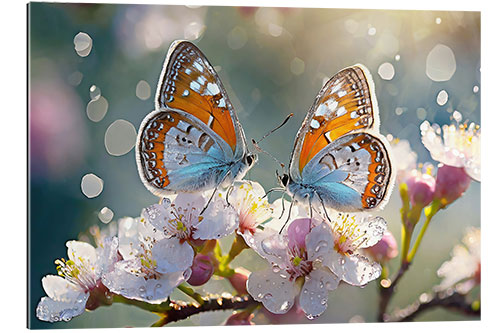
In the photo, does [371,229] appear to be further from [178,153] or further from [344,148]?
[178,153]

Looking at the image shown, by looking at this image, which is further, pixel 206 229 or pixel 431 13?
pixel 431 13

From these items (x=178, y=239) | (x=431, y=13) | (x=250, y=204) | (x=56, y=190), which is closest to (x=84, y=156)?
(x=56, y=190)

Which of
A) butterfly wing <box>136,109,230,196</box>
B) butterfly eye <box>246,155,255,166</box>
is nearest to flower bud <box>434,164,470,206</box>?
butterfly eye <box>246,155,255,166</box>

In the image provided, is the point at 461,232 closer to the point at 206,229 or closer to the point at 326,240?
the point at 326,240

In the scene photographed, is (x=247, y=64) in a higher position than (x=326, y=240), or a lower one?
higher

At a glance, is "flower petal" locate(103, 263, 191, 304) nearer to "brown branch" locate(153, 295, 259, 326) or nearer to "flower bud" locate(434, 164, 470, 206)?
"brown branch" locate(153, 295, 259, 326)

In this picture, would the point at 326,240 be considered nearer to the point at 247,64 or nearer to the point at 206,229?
the point at 206,229

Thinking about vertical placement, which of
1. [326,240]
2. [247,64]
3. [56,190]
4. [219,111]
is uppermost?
[247,64]
